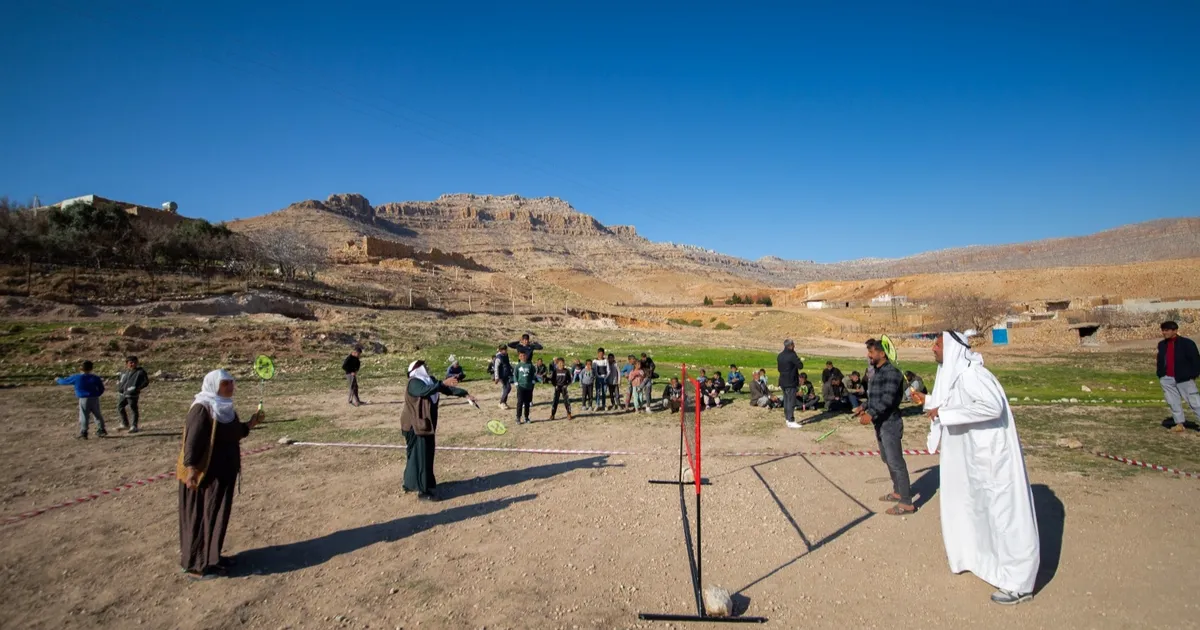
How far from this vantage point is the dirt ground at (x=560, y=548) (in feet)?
16.3

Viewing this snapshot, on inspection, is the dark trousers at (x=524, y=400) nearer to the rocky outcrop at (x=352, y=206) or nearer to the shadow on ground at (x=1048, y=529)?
the shadow on ground at (x=1048, y=529)

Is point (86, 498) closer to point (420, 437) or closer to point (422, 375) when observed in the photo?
point (420, 437)

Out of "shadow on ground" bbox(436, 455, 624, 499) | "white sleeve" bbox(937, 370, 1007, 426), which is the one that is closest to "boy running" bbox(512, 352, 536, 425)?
"shadow on ground" bbox(436, 455, 624, 499)

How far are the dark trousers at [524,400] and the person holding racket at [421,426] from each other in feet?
16.5

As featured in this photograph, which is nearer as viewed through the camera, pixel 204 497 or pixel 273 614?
pixel 273 614

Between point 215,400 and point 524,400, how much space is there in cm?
793

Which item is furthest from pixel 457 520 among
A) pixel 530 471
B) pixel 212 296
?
pixel 212 296

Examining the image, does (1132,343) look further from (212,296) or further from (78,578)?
(212,296)

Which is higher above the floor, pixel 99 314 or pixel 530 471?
pixel 99 314

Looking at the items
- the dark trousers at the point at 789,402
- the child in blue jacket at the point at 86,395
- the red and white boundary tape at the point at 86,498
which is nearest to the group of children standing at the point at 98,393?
the child in blue jacket at the point at 86,395

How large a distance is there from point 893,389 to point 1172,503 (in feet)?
11.4

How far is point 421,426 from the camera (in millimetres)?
7746

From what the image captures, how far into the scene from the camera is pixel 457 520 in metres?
7.14

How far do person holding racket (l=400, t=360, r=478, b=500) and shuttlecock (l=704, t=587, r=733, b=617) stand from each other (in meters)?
4.11
